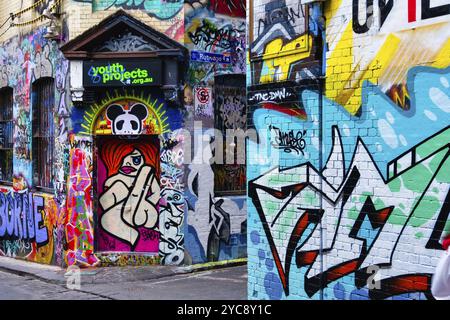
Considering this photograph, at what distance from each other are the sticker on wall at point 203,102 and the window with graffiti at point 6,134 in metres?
5.28

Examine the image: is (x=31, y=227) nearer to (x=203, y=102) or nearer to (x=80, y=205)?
(x=80, y=205)

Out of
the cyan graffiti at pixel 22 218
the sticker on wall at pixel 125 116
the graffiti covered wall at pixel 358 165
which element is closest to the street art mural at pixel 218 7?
the sticker on wall at pixel 125 116

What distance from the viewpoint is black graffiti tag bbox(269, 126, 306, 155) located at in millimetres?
6828

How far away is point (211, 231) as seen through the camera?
427 inches

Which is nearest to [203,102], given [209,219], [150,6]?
[150,6]

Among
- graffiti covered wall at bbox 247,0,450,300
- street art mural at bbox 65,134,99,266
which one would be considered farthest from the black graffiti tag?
street art mural at bbox 65,134,99,266

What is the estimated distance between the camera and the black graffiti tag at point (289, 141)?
269 inches

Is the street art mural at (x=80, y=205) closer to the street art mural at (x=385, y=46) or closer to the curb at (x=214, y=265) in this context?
the curb at (x=214, y=265)

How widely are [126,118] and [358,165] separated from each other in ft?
18.5

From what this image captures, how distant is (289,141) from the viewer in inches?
275

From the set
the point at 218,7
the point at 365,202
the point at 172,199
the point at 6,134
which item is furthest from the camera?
the point at 6,134

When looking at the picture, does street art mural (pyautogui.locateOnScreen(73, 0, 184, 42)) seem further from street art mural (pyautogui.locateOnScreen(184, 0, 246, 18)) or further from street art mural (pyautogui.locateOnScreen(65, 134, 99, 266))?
street art mural (pyautogui.locateOnScreen(65, 134, 99, 266))

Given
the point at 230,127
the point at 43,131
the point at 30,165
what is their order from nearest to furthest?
the point at 230,127 → the point at 43,131 → the point at 30,165

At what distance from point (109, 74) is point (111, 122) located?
87 centimetres
